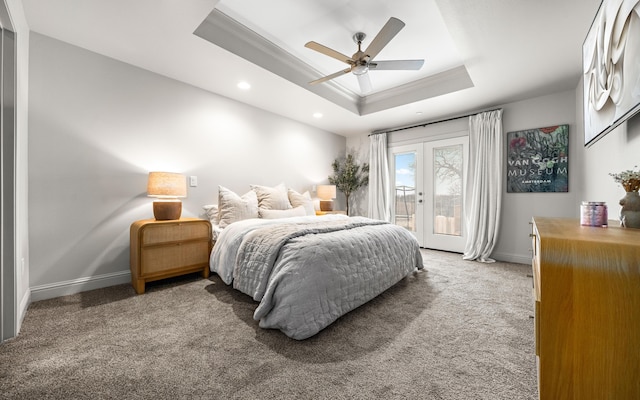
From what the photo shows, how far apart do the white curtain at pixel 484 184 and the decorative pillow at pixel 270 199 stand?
2810 mm

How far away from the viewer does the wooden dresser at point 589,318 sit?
31.1 inches

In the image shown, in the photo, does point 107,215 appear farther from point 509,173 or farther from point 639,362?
point 509,173

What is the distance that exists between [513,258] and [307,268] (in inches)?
138

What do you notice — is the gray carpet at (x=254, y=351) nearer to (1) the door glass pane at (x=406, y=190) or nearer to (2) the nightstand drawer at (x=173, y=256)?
(2) the nightstand drawer at (x=173, y=256)

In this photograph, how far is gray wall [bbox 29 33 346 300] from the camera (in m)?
2.27

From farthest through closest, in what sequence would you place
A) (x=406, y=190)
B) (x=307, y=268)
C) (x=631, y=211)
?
(x=406, y=190) < (x=307, y=268) < (x=631, y=211)

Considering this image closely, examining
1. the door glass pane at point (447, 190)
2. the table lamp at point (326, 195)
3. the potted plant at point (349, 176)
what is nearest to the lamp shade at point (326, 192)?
the table lamp at point (326, 195)

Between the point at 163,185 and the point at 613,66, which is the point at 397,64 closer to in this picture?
the point at 613,66

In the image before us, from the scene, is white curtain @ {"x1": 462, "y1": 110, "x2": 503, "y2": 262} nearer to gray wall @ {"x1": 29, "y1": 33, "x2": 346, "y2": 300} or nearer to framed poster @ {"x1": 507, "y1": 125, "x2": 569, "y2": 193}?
framed poster @ {"x1": 507, "y1": 125, "x2": 569, "y2": 193}

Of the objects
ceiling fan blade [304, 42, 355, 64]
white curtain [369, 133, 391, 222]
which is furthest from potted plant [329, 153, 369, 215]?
ceiling fan blade [304, 42, 355, 64]

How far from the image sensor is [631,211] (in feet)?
3.81

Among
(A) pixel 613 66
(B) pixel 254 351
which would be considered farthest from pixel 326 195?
(A) pixel 613 66

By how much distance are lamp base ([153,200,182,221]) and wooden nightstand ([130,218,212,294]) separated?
0.37 feet

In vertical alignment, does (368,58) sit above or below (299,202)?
above
